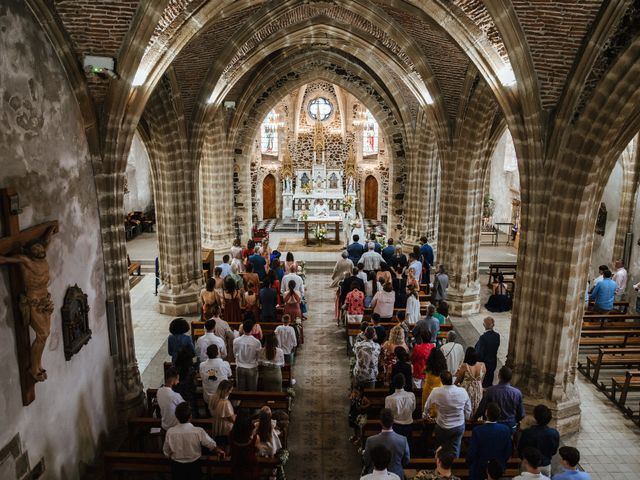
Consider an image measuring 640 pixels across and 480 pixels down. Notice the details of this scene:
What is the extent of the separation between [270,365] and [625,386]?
19.0ft

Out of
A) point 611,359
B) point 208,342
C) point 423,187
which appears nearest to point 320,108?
point 423,187

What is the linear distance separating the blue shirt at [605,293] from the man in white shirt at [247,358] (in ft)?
26.5

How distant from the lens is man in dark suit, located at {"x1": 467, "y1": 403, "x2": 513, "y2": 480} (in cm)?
578

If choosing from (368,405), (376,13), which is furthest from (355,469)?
(376,13)

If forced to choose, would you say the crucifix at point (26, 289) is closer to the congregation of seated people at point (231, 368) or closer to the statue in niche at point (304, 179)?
the congregation of seated people at point (231, 368)

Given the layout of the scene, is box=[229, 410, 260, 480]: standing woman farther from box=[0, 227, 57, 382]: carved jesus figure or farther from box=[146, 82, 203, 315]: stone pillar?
box=[146, 82, 203, 315]: stone pillar

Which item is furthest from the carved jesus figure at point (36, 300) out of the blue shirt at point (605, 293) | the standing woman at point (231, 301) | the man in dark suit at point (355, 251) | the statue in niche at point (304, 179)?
the statue in niche at point (304, 179)

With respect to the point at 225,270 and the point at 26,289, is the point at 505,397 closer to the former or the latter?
the point at 26,289

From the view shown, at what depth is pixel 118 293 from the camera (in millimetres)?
8430

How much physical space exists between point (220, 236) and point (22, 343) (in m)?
14.9

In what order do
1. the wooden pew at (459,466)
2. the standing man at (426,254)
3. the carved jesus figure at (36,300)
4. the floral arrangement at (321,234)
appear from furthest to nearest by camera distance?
the floral arrangement at (321,234) → the standing man at (426,254) → the wooden pew at (459,466) → the carved jesus figure at (36,300)

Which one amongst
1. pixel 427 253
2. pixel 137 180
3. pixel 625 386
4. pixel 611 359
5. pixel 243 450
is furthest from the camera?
pixel 137 180

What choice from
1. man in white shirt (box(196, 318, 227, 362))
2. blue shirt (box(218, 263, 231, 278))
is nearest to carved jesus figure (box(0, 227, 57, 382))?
man in white shirt (box(196, 318, 227, 362))

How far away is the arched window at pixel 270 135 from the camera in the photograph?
2859 cm
